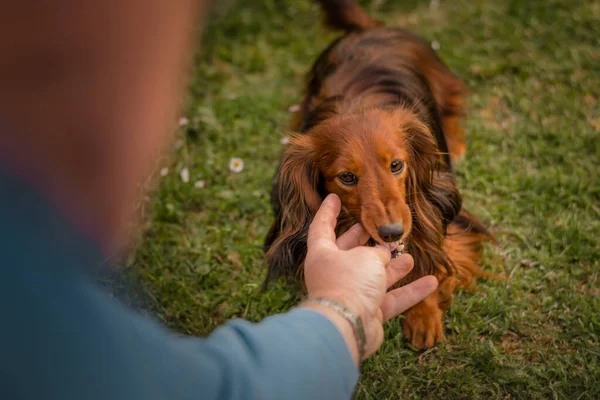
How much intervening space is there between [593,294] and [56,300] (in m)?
2.61

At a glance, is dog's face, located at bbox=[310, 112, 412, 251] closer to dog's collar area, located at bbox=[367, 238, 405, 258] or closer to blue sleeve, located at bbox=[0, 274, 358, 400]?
dog's collar area, located at bbox=[367, 238, 405, 258]

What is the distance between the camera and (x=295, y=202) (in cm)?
248

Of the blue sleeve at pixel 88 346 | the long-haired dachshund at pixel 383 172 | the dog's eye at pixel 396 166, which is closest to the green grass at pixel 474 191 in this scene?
the long-haired dachshund at pixel 383 172

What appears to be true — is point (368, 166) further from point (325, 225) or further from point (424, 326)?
point (424, 326)

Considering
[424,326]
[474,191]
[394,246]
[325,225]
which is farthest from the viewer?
[474,191]

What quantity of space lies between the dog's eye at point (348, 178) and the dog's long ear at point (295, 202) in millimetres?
183

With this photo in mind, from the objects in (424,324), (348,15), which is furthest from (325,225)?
(348,15)

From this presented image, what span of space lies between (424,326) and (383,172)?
0.83 metres

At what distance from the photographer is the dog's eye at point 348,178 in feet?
7.34

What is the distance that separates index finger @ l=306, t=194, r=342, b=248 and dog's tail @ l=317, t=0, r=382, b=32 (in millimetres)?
1976

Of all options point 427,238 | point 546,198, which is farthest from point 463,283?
point 546,198

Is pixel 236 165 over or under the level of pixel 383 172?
under

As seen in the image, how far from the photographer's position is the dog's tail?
3.82 meters

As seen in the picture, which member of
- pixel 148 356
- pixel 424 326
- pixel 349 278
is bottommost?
pixel 424 326
